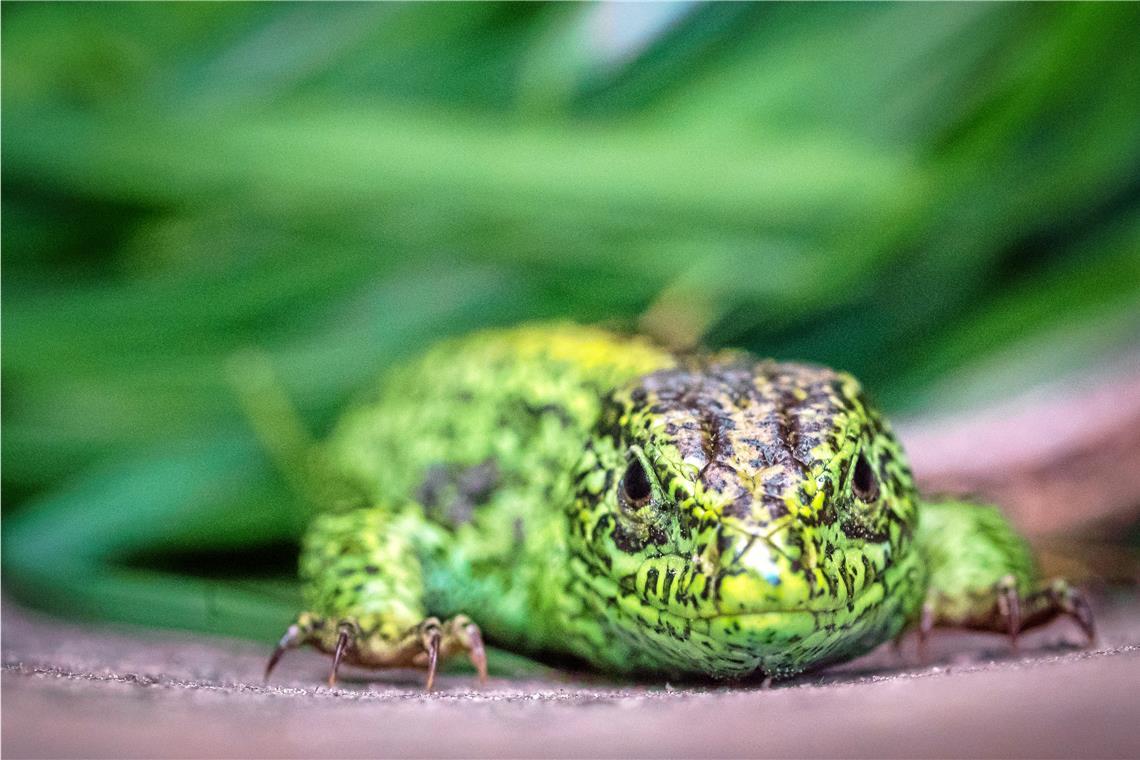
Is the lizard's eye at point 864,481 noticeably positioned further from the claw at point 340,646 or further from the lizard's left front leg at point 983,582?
the claw at point 340,646

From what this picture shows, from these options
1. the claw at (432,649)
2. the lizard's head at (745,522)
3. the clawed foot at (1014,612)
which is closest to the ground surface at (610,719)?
the lizard's head at (745,522)

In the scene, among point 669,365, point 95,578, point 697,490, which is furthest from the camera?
point 95,578

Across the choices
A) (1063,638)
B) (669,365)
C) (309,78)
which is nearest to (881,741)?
(1063,638)

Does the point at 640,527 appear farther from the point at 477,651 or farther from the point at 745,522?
the point at 477,651

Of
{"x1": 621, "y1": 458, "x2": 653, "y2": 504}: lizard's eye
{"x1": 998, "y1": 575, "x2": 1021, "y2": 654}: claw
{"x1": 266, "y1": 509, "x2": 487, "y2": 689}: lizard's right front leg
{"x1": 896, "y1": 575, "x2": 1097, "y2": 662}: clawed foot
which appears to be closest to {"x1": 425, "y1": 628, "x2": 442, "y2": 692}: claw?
{"x1": 266, "y1": 509, "x2": 487, "y2": 689}: lizard's right front leg

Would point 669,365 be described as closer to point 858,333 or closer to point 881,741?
point 881,741

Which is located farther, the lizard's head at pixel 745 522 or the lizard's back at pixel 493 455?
the lizard's back at pixel 493 455
